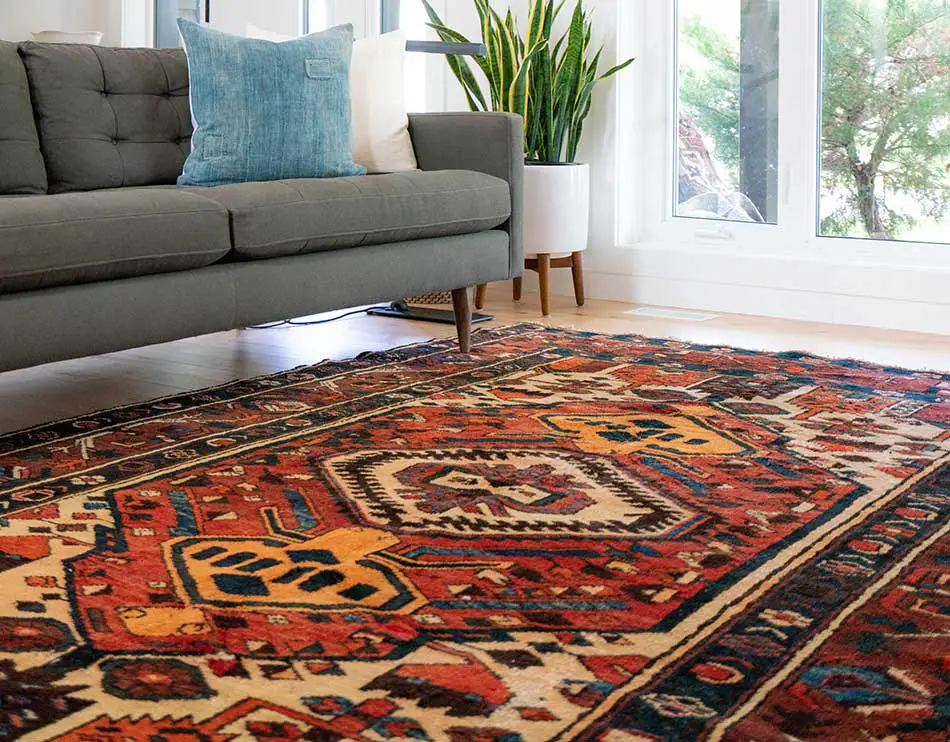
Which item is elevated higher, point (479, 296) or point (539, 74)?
point (539, 74)

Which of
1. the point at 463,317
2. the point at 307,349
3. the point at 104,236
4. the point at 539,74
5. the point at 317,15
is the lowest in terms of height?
the point at 307,349

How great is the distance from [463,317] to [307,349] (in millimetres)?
491

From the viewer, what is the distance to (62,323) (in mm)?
→ 2432

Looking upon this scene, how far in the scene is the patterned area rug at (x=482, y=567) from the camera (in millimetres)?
1359

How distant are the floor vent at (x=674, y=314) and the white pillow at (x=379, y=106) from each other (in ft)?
3.51

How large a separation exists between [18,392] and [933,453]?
209 centimetres

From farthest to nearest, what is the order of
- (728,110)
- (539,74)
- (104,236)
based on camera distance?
(728,110), (539,74), (104,236)

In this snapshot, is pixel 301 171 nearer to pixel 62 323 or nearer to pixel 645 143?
pixel 62 323

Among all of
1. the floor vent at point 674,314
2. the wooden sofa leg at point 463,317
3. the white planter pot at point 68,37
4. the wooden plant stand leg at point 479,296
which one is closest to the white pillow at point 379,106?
the wooden sofa leg at point 463,317

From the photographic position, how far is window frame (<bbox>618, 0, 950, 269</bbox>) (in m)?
4.20

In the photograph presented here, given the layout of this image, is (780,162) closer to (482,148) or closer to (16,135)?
(482,148)

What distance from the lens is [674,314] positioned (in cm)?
431

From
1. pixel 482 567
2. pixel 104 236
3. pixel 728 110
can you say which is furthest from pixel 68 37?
pixel 482 567

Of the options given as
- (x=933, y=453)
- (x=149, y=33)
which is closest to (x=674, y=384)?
(x=933, y=453)
